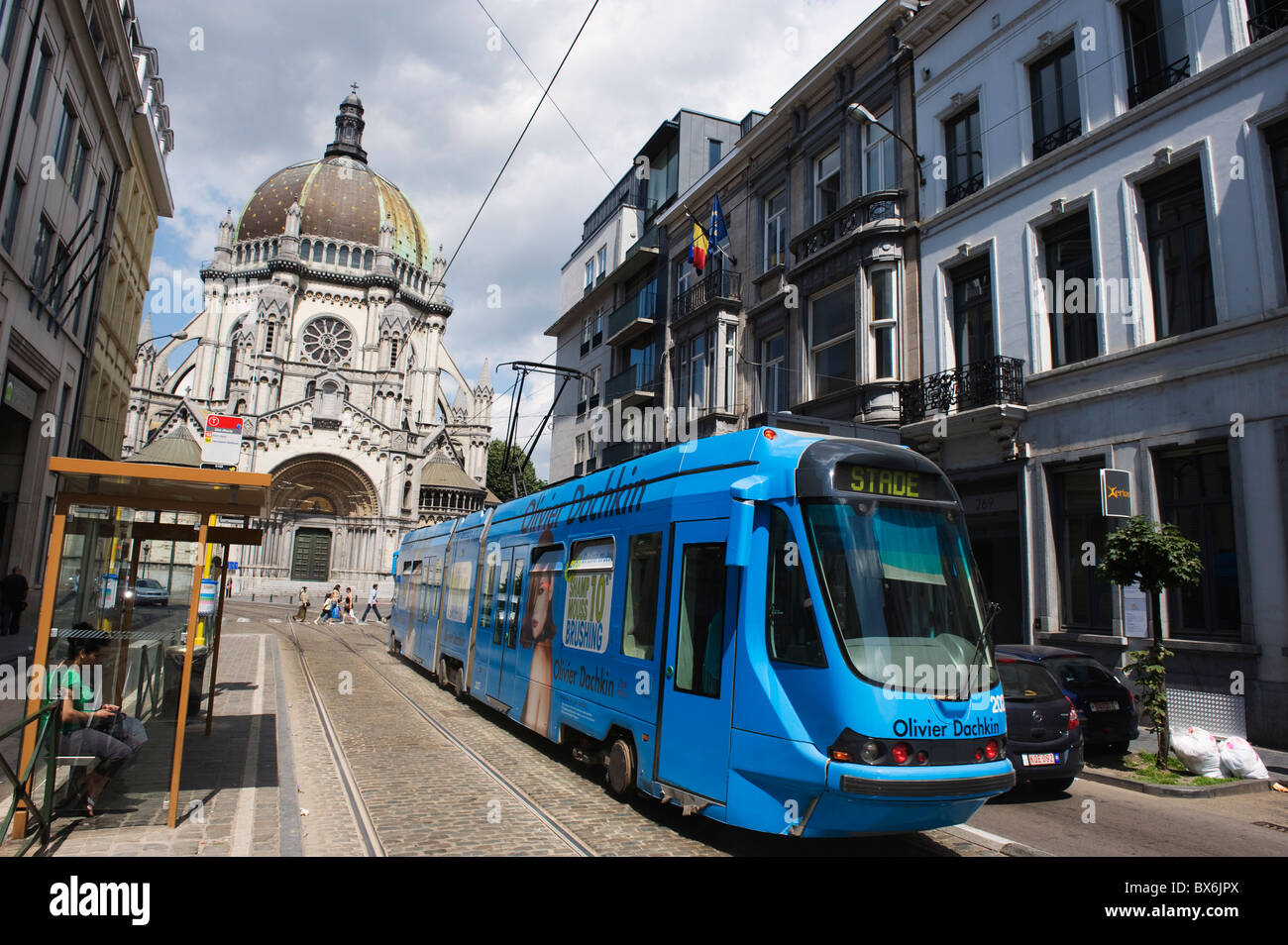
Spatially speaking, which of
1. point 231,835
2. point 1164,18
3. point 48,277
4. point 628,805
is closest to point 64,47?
point 48,277

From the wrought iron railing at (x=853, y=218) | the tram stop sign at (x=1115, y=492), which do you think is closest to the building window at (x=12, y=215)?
the wrought iron railing at (x=853, y=218)

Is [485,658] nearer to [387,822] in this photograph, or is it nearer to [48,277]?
[387,822]

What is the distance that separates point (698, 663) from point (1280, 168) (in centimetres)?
1208

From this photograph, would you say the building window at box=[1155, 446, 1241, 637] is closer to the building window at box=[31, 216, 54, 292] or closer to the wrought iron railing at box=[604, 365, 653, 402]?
the wrought iron railing at box=[604, 365, 653, 402]

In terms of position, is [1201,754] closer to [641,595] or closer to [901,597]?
[901,597]

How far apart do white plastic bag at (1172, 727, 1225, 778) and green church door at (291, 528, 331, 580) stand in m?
58.4

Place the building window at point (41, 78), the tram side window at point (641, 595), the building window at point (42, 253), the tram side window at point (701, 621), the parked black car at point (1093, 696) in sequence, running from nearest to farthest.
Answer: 1. the tram side window at point (701, 621)
2. the tram side window at point (641, 595)
3. the parked black car at point (1093, 696)
4. the building window at point (41, 78)
5. the building window at point (42, 253)

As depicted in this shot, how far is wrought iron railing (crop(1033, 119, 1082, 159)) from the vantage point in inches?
583

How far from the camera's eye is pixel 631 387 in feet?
94.9

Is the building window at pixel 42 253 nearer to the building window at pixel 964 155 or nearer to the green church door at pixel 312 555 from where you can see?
the building window at pixel 964 155

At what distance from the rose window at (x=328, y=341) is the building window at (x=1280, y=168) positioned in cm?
6967

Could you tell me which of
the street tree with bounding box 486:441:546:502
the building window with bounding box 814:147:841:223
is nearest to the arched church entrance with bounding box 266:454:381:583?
the street tree with bounding box 486:441:546:502

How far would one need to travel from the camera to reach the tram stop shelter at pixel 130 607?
19.4 ft
